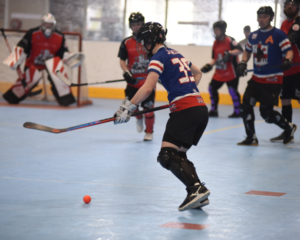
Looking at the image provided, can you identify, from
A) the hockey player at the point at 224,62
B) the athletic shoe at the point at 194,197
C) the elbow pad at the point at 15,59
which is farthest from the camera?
the elbow pad at the point at 15,59

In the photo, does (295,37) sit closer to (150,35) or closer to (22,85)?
(150,35)

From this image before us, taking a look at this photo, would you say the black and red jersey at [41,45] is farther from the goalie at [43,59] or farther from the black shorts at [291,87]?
the black shorts at [291,87]

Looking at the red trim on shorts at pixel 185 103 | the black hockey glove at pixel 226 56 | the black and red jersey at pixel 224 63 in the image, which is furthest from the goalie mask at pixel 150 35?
the black and red jersey at pixel 224 63

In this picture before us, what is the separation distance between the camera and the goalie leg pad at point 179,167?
296cm

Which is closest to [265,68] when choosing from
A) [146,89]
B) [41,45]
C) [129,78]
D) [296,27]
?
[296,27]

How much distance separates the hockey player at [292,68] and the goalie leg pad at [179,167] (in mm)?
3364

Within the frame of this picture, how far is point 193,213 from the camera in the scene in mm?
2896

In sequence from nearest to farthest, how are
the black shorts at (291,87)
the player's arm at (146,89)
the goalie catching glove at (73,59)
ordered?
the player's arm at (146,89), the black shorts at (291,87), the goalie catching glove at (73,59)

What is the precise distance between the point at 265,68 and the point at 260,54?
0.63 feet

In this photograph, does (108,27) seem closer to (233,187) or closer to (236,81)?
(236,81)

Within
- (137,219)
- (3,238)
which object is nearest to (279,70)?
(137,219)

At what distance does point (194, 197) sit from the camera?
2877 mm

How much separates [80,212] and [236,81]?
6.44m

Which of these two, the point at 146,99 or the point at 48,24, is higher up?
the point at 48,24
